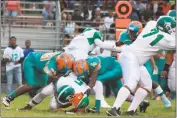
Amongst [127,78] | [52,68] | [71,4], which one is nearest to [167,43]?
[127,78]

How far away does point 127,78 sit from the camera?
456 inches

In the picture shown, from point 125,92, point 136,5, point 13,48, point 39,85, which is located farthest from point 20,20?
point 125,92

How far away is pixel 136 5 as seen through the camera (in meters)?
24.1

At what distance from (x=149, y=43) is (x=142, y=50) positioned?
0.55ft

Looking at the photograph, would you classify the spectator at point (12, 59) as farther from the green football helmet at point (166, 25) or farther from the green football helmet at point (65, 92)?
the green football helmet at point (166, 25)

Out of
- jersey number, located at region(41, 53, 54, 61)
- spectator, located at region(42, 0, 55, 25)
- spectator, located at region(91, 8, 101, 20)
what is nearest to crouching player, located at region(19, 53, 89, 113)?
jersey number, located at region(41, 53, 54, 61)

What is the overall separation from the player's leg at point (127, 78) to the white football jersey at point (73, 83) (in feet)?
2.12

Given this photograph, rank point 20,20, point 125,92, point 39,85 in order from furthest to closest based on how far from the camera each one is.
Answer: point 20,20
point 39,85
point 125,92

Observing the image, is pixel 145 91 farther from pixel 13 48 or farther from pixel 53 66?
pixel 13 48

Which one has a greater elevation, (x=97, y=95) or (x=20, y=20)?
(x=20, y=20)

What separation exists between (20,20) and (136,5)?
496 cm

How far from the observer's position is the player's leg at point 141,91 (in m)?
11.8

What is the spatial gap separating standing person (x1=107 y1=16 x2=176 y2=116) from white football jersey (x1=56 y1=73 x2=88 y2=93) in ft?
2.38

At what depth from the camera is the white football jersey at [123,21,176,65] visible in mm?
11688
